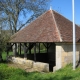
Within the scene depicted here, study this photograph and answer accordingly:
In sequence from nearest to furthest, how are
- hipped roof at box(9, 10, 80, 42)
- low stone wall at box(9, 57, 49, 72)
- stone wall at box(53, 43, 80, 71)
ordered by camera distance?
stone wall at box(53, 43, 80, 71) → hipped roof at box(9, 10, 80, 42) → low stone wall at box(9, 57, 49, 72)

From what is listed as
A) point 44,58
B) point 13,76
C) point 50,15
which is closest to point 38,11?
point 44,58

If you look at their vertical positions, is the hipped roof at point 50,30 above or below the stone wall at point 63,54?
above

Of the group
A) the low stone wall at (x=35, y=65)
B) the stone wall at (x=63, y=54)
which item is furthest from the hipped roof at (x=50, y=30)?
the low stone wall at (x=35, y=65)

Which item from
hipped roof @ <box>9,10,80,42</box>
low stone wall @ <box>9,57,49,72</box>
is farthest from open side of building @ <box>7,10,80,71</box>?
low stone wall @ <box>9,57,49,72</box>

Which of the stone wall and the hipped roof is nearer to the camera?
the stone wall

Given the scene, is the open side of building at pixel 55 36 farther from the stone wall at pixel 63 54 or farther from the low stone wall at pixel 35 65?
the low stone wall at pixel 35 65

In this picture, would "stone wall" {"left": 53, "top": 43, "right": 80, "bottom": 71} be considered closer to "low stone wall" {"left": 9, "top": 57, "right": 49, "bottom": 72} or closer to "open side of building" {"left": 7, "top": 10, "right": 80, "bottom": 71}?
"open side of building" {"left": 7, "top": 10, "right": 80, "bottom": 71}

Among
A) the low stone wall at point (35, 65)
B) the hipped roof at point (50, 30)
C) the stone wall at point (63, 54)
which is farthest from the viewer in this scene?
the low stone wall at point (35, 65)

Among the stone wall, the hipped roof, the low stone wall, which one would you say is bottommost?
the low stone wall

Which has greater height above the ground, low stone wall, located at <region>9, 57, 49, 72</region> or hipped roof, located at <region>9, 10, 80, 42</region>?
hipped roof, located at <region>9, 10, 80, 42</region>

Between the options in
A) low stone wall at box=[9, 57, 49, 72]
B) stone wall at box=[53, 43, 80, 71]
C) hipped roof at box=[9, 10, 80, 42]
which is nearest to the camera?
stone wall at box=[53, 43, 80, 71]

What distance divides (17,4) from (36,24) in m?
13.8

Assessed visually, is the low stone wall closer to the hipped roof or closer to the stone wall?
the stone wall

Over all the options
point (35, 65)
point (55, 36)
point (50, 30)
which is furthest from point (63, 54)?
point (35, 65)
